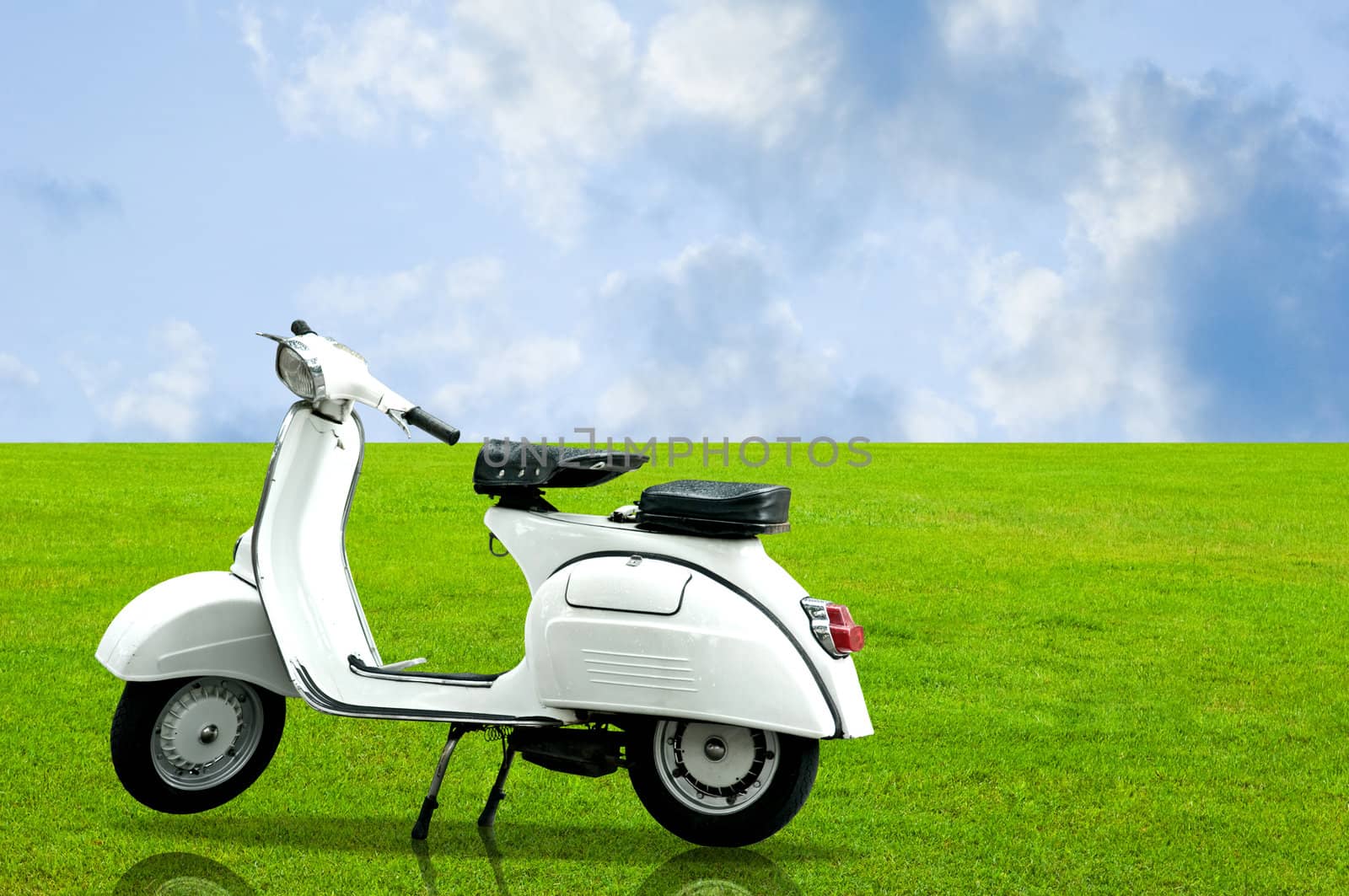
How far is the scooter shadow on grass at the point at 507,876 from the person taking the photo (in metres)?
3.77

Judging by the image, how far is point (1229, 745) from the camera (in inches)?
225

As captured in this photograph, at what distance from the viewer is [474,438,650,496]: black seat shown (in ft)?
13.8

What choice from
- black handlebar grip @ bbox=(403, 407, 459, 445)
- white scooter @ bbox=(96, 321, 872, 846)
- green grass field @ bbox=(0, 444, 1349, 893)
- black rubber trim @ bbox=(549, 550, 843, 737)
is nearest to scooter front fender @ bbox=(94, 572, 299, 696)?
white scooter @ bbox=(96, 321, 872, 846)

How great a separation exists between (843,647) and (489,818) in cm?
130

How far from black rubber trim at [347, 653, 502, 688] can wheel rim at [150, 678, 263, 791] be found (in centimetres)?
44

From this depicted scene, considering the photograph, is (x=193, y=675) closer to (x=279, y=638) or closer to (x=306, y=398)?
(x=279, y=638)

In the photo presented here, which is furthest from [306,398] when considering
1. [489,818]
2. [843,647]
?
[843,647]

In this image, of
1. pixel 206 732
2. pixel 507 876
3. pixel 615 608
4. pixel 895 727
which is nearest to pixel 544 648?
pixel 615 608

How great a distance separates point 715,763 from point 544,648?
0.65 m

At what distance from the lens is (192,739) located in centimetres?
449

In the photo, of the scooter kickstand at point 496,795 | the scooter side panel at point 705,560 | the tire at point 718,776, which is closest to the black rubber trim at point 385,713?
the scooter kickstand at point 496,795

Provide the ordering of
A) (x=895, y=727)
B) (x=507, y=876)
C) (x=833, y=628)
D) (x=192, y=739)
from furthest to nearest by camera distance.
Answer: (x=895, y=727), (x=192, y=739), (x=833, y=628), (x=507, y=876)

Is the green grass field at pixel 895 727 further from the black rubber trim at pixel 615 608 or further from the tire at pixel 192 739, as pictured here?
the black rubber trim at pixel 615 608

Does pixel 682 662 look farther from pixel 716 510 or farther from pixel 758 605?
pixel 716 510
